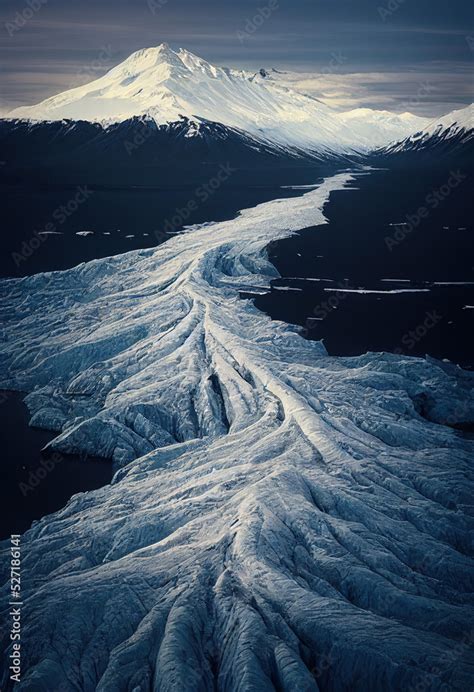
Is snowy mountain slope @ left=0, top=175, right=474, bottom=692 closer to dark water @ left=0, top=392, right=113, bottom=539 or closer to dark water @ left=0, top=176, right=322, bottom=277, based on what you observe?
dark water @ left=0, top=392, right=113, bottom=539

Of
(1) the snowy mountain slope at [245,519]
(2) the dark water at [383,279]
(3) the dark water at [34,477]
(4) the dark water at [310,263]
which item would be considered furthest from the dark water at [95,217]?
(3) the dark water at [34,477]

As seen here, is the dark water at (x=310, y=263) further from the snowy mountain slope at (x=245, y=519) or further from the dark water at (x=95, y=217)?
the snowy mountain slope at (x=245, y=519)

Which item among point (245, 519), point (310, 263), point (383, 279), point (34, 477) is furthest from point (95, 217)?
point (245, 519)

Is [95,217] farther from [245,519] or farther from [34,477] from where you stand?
[245,519]

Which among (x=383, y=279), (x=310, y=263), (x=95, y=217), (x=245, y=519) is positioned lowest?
(x=245, y=519)

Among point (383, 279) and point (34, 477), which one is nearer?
point (34, 477)

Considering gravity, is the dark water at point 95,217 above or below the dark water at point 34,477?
above
